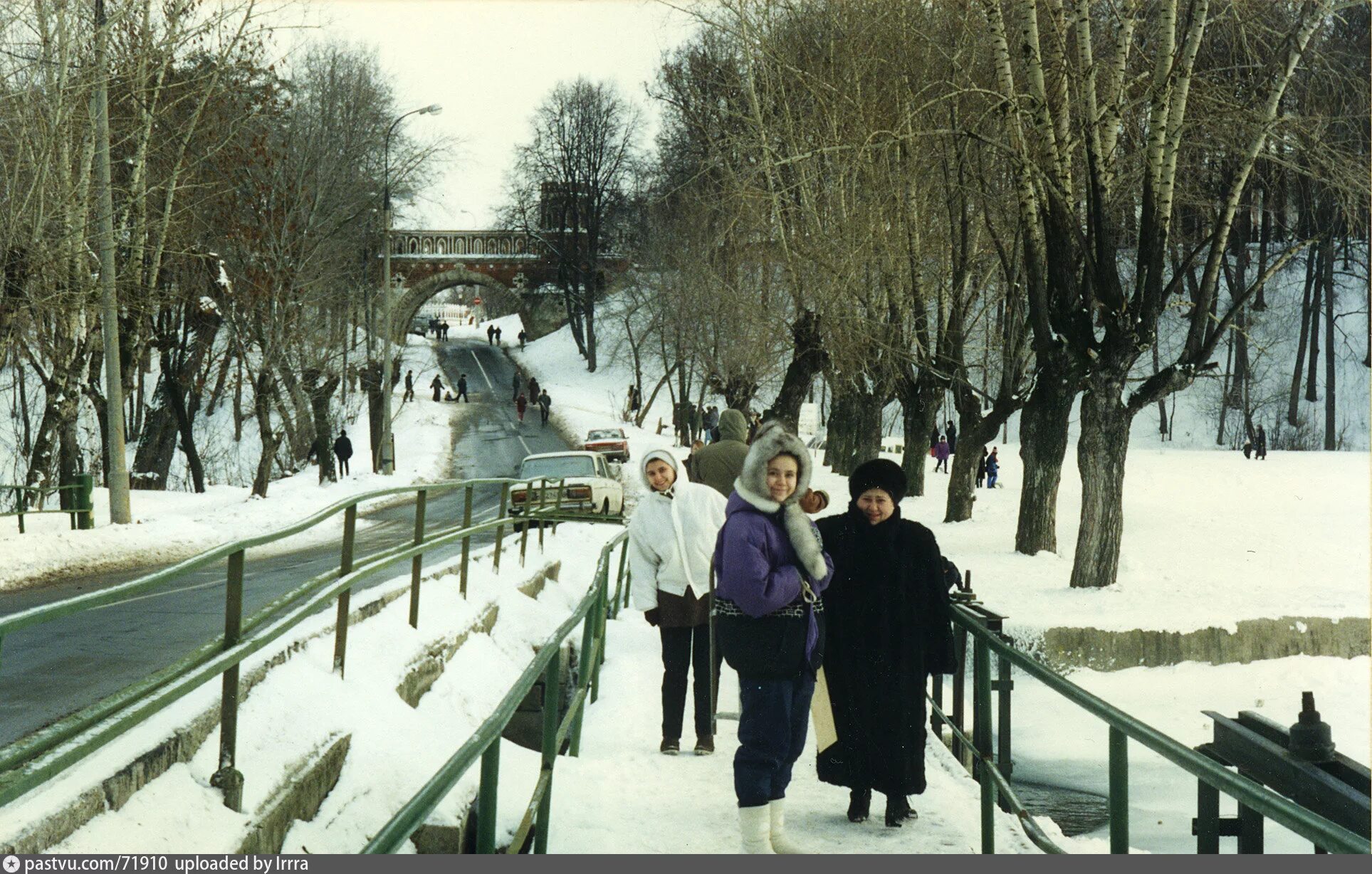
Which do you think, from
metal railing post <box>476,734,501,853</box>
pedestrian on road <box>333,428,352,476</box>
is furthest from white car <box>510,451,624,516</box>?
metal railing post <box>476,734,501,853</box>

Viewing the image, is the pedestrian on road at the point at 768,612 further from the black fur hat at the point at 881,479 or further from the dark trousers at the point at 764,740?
the black fur hat at the point at 881,479

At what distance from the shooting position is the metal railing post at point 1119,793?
4.43 meters

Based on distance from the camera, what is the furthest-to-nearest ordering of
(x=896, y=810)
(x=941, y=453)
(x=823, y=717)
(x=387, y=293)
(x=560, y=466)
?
(x=941, y=453) → (x=387, y=293) → (x=560, y=466) → (x=823, y=717) → (x=896, y=810)

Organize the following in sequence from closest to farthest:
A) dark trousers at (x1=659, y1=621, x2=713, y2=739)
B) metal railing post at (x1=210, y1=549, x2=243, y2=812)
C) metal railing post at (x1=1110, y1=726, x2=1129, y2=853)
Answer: metal railing post at (x1=1110, y1=726, x2=1129, y2=853) → metal railing post at (x1=210, y1=549, x2=243, y2=812) → dark trousers at (x1=659, y1=621, x2=713, y2=739)

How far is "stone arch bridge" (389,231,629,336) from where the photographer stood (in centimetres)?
4709

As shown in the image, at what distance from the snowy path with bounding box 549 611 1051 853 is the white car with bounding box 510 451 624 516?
19.3m

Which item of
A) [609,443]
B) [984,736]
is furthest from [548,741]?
[609,443]

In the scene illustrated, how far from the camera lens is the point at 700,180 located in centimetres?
4119

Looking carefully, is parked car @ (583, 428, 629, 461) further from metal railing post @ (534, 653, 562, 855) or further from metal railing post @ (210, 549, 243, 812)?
metal railing post @ (534, 653, 562, 855)

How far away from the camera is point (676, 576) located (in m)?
7.69

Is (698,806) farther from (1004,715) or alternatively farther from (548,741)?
(1004,715)

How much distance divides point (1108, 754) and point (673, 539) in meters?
3.48

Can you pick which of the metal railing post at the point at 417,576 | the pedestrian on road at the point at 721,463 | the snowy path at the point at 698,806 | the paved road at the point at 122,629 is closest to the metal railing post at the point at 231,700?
the paved road at the point at 122,629

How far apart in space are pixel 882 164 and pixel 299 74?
2117 cm
